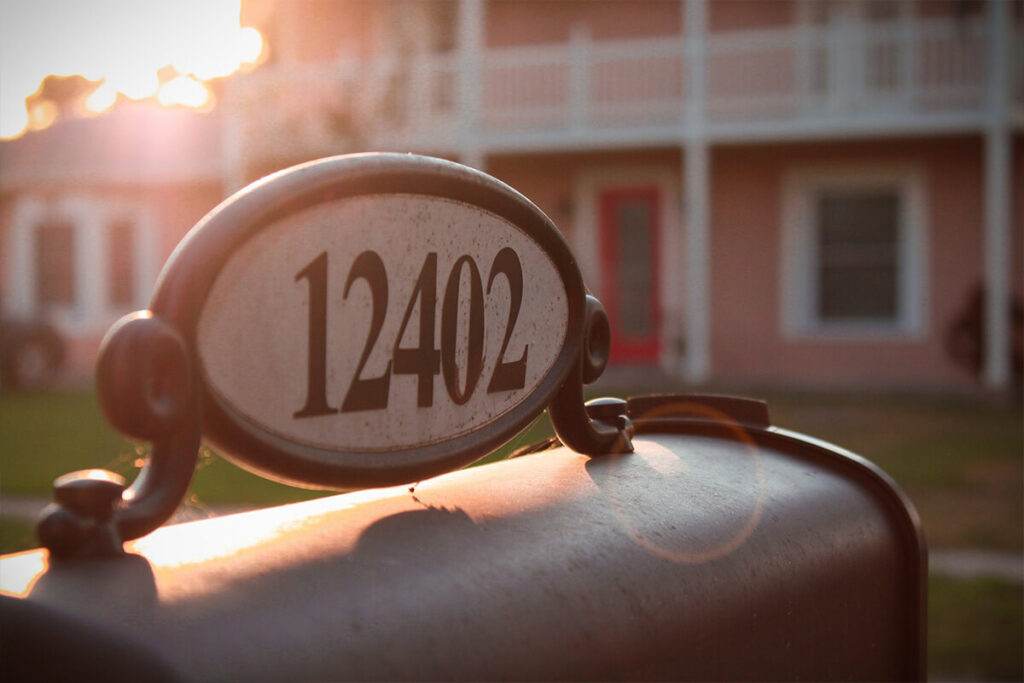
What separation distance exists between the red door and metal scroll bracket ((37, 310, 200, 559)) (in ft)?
40.6

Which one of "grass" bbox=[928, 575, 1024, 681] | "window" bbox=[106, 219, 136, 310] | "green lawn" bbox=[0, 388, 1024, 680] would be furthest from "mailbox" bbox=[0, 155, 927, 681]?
"window" bbox=[106, 219, 136, 310]

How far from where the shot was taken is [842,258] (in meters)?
12.6

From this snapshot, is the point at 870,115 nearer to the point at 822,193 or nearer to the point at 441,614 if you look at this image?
the point at 822,193

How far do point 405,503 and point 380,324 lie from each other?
0.14 m

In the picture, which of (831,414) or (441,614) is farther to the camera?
(831,414)

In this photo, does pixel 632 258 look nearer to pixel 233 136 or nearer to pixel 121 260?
pixel 233 136

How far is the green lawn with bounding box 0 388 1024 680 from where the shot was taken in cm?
367

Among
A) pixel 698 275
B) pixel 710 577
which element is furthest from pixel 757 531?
pixel 698 275

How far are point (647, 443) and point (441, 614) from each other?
52 cm

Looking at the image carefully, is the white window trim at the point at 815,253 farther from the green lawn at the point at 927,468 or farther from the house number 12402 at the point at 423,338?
the house number 12402 at the point at 423,338

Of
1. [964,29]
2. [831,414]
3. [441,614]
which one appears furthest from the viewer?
[964,29]

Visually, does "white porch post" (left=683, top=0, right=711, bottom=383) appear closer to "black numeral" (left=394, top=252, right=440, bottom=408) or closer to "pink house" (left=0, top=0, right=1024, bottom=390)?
→ "pink house" (left=0, top=0, right=1024, bottom=390)

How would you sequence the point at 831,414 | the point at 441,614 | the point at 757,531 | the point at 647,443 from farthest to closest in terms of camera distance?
1. the point at 831,414
2. the point at 647,443
3. the point at 757,531
4. the point at 441,614

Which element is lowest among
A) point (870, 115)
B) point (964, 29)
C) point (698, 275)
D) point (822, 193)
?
point (698, 275)
